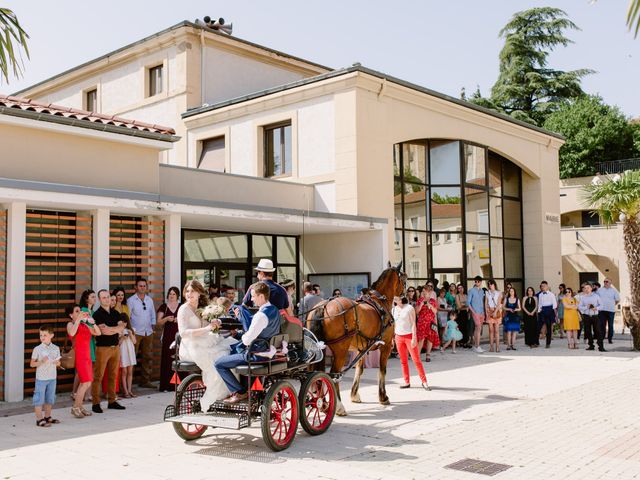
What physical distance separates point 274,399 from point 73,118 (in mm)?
7603

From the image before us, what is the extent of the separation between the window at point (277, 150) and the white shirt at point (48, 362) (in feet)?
38.3

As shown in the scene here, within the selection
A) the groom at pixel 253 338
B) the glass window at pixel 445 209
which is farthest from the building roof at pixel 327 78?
the groom at pixel 253 338

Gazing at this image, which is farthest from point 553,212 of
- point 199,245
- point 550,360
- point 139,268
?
point 139,268

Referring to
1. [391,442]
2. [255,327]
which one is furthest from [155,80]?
[391,442]

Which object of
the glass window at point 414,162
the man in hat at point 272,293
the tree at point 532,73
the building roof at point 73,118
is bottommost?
the man in hat at point 272,293

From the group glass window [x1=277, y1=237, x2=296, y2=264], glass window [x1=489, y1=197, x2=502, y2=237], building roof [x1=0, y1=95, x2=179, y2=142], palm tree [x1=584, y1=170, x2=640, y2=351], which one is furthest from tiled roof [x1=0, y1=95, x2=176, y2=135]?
glass window [x1=489, y1=197, x2=502, y2=237]

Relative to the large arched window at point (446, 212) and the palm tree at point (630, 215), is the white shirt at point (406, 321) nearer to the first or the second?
the large arched window at point (446, 212)

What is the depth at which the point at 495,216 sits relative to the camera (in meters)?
24.3

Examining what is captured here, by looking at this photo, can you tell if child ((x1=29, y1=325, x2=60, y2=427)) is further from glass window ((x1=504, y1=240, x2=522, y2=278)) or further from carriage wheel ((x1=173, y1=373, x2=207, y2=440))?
glass window ((x1=504, y1=240, x2=522, y2=278))

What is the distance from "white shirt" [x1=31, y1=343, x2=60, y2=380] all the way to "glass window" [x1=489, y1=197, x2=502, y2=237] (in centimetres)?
1777

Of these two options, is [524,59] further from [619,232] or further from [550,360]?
[550,360]

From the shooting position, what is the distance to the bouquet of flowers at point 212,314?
763 cm

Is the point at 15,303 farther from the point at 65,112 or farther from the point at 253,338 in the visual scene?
the point at 253,338

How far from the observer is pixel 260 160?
20.3 metres
